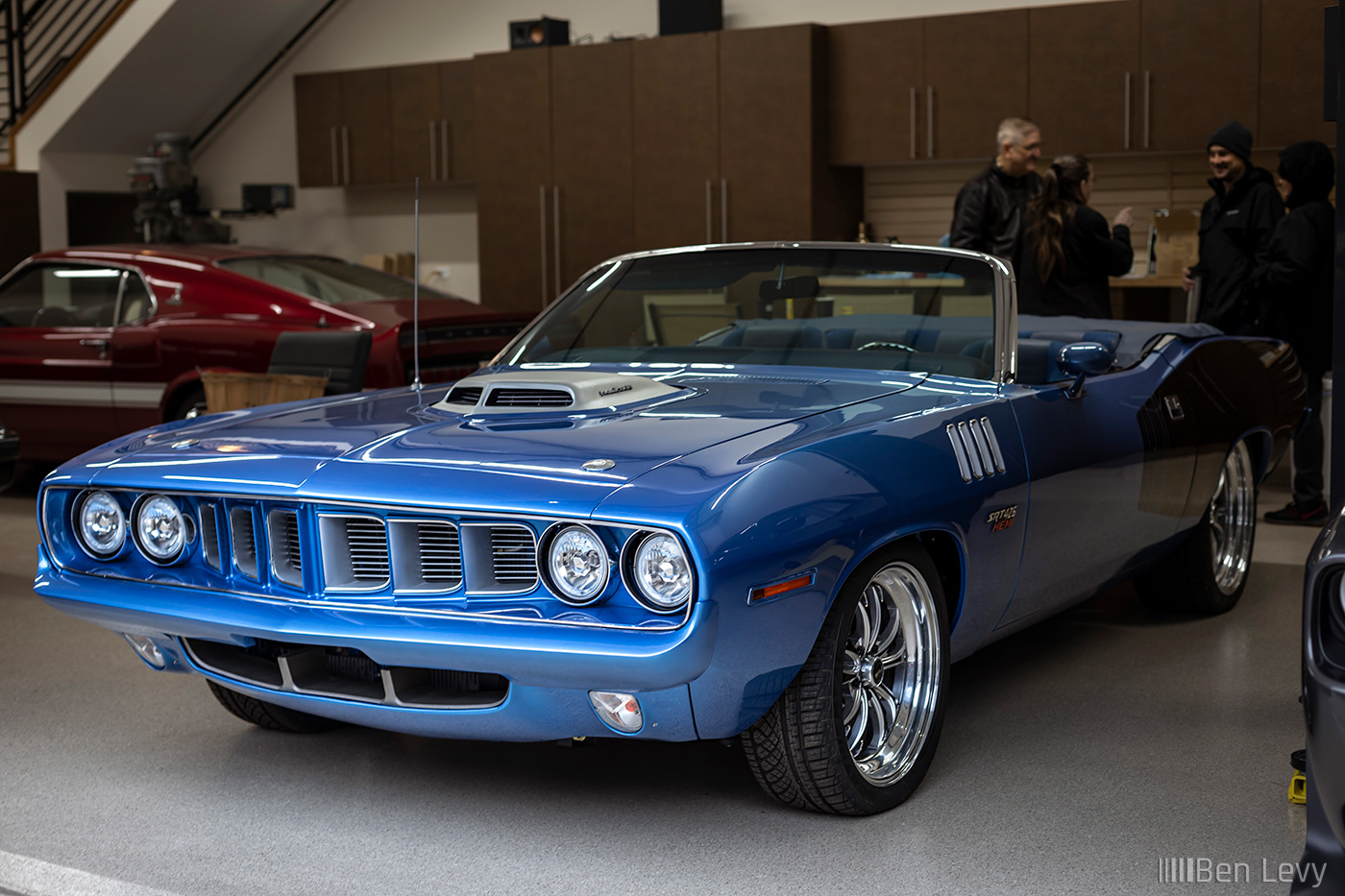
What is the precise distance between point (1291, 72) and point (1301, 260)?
2.68m

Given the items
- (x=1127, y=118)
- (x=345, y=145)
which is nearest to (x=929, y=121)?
(x=1127, y=118)

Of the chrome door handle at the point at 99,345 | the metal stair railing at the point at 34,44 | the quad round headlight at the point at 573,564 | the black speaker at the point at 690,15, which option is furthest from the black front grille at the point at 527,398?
the metal stair railing at the point at 34,44

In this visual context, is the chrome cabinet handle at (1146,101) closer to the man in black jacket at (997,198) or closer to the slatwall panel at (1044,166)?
the slatwall panel at (1044,166)

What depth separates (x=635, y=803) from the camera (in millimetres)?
2752

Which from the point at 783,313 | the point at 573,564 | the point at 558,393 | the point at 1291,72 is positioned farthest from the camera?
the point at 1291,72

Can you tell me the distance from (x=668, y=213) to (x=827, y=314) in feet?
21.8

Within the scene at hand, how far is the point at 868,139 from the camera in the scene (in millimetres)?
9406

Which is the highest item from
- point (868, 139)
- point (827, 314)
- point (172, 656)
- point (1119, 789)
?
point (868, 139)

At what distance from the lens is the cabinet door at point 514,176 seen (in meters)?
10.4

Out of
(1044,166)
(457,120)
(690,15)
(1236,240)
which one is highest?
(690,15)

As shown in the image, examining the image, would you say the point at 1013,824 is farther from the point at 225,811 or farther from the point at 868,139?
the point at 868,139

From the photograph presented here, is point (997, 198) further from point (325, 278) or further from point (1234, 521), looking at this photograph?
point (325, 278)

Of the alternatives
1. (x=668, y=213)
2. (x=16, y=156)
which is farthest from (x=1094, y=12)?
(x=16, y=156)

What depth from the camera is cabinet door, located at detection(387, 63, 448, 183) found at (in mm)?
11078
